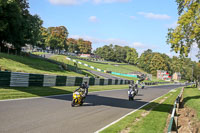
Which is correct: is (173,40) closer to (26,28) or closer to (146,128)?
(146,128)

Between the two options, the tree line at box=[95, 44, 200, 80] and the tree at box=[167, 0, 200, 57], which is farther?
the tree line at box=[95, 44, 200, 80]

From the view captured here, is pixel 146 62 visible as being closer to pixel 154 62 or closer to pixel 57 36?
pixel 154 62

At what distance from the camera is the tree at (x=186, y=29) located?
21031 millimetres

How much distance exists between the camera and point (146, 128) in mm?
8445

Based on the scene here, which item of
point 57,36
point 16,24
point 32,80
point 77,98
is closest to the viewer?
point 77,98

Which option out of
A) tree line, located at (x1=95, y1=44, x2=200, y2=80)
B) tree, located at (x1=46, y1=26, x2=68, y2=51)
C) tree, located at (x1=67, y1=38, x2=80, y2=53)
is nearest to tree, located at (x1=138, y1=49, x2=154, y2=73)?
tree line, located at (x1=95, y1=44, x2=200, y2=80)

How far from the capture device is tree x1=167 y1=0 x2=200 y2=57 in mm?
21031

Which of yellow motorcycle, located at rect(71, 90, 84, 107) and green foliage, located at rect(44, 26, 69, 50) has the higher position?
green foliage, located at rect(44, 26, 69, 50)

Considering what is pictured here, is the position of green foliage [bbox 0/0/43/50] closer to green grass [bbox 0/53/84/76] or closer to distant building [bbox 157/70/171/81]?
green grass [bbox 0/53/84/76]

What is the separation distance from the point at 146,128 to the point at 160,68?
403 ft

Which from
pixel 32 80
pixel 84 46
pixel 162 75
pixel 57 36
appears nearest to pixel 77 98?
pixel 32 80

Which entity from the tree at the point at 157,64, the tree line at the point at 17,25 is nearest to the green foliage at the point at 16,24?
the tree line at the point at 17,25

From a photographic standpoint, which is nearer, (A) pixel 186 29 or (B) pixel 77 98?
(B) pixel 77 98

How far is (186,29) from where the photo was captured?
2261cm
